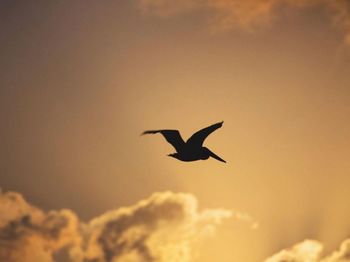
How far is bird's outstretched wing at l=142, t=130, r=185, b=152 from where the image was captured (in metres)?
45.7

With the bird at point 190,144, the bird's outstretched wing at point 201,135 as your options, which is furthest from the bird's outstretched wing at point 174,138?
the bird's outstretched wing at point 201,135

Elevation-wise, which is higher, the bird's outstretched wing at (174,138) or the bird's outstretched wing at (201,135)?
the bird's outstretched wing at (174,138)

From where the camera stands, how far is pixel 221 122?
4497 cm

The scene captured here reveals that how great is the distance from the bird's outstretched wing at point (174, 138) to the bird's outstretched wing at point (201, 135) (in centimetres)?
50

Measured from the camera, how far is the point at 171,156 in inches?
1839

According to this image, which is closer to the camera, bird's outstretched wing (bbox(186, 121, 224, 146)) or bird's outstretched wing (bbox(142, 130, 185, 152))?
bird's outstretched wing (bbox(186, 121, 224, 146))

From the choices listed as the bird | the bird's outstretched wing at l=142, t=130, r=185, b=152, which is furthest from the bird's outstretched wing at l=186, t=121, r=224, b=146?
the bird's outstretched wing at l=142, t=130, r=185, b=152

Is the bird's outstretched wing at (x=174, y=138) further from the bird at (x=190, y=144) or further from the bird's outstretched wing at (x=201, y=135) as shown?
the bird's outstretched wing at (x=201, y=135)

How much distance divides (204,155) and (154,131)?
4073mm

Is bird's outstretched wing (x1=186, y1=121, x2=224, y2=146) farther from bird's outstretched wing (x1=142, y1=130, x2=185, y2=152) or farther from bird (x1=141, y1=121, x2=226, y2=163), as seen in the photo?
bird's outstretched wing (x1=142, y1=130, x2=185, y2=152)

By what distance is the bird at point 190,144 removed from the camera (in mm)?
45844

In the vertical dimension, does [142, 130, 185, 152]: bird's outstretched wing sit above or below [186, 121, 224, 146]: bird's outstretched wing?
above

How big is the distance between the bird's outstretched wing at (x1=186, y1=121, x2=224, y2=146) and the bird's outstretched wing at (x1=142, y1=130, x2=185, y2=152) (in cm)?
50

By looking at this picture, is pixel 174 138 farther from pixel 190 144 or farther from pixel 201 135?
pixel 201 135
